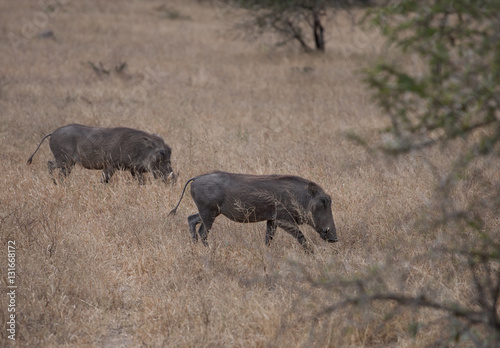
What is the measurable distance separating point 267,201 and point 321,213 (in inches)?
19.7

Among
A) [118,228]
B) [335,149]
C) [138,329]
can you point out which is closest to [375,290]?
[138,329]

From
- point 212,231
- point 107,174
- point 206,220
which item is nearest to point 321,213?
point 206,220

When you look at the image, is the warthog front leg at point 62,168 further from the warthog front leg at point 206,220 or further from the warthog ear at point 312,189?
the warthog ear at point 312,189

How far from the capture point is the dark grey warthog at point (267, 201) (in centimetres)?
500

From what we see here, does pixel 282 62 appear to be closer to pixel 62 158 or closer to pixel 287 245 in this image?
pixel 62 158

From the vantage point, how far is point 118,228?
220 inches

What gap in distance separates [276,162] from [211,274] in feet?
10.8

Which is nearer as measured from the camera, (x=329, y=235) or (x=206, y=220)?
(x=329, y=235)

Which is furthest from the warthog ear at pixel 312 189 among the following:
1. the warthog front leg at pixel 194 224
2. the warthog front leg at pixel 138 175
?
the warthog front leg at pixel 138 175

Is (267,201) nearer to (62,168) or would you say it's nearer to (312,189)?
(312,189)

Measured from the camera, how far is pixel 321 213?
16.4 feet

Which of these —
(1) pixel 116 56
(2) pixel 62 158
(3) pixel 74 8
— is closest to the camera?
(2) pixel 62 158

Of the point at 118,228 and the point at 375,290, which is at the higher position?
the point at 375,290

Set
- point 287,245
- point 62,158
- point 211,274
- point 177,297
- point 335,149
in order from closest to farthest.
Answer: point 177,297 → point 211,274 → point 287,245 → point 62,158 → point 335,149
